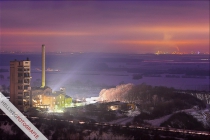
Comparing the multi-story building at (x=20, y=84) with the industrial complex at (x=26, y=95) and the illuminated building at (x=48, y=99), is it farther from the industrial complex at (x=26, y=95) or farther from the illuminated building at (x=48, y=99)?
the illuminated building at (x=48, y=99)

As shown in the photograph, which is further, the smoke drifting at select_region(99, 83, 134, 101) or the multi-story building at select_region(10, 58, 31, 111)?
the smoke drifting at select_region(99, 83, 134, 101)

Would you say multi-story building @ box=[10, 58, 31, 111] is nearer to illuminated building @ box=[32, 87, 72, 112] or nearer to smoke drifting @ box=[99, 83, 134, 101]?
illuminated building @ box=[32, 87, 72, 112]

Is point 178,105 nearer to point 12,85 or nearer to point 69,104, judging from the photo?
point 69,104

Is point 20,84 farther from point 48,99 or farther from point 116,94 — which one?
point 116,94

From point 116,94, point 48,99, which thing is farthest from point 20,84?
point 116,94

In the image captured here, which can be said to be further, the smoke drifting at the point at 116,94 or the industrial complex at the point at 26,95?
the smoke drifting at the point at 116,94

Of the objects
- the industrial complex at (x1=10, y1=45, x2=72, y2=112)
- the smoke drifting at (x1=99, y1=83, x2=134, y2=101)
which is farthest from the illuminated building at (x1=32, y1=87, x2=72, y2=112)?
the smoke drifting at (x1=99, y1=83, x2=134, y2=101)

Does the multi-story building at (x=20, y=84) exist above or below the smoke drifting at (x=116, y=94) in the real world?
above

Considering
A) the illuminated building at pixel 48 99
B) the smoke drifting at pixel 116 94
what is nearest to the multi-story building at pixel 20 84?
the illuminated building at pixel 48 99

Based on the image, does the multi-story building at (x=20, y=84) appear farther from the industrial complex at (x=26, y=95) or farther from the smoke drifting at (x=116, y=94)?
the smoke drifting at (x=116, y=94)
